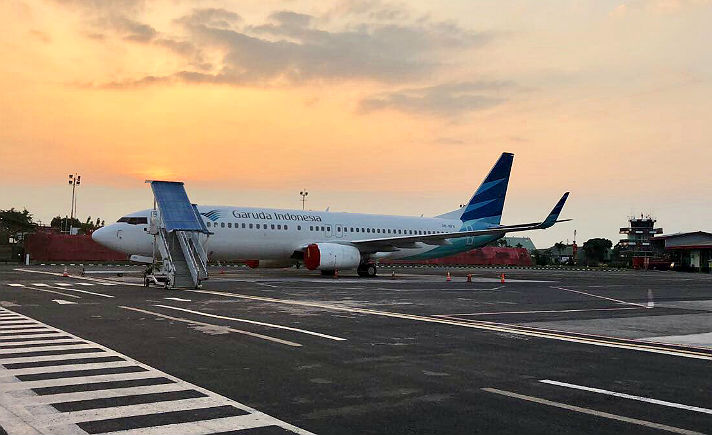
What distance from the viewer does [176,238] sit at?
98.0ft

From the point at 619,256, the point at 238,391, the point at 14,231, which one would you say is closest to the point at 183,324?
the point at 238,391

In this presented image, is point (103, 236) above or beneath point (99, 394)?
above

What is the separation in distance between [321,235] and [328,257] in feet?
13.1

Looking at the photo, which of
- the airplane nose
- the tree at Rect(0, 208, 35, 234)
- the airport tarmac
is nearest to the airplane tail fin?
the airplane nose

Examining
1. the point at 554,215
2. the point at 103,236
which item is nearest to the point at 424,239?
the point at 554,215

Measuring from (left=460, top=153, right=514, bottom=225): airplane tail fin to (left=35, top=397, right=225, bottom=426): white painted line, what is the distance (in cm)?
4379

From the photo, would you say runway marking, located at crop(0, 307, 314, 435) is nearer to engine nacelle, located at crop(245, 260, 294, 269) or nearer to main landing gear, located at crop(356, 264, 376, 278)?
main landing gear, located at crop(356, 264, 376, 278)

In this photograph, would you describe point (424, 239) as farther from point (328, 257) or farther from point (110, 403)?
point (110, 403)

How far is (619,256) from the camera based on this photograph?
567ft

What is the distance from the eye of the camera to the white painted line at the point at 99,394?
6.84 meters

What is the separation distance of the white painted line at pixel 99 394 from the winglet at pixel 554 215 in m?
32.9

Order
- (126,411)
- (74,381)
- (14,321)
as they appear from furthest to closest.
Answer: (14,321)
(74,381)
(126,411)

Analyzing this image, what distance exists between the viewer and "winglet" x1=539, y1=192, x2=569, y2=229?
37.6 meters

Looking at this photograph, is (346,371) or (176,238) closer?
(346,371)
